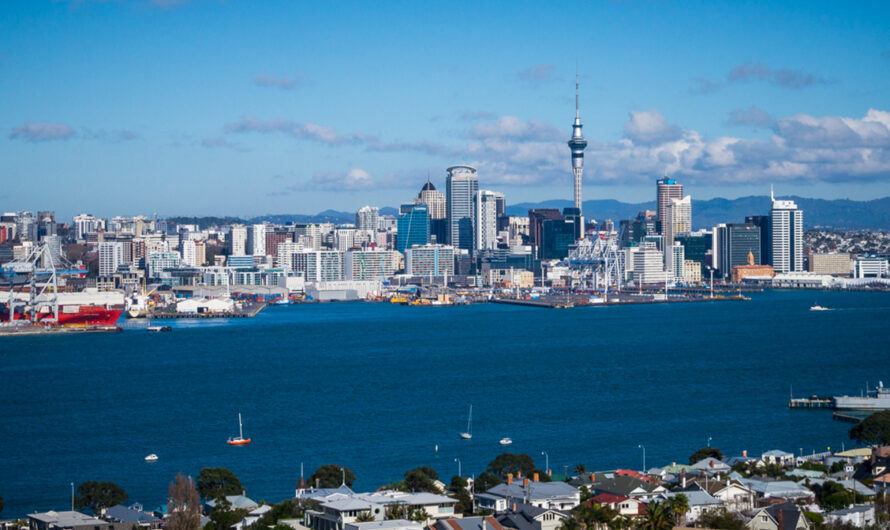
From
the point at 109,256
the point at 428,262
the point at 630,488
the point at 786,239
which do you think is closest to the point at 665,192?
the point at 786,239

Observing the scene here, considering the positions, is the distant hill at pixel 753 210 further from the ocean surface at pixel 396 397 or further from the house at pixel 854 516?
the house at pixel 854 516

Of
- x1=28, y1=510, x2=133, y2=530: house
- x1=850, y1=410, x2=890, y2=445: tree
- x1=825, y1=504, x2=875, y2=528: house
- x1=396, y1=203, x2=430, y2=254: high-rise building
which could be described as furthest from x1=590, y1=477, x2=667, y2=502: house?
x1=396, y1=203, x2=430, y2=254: high-rise building

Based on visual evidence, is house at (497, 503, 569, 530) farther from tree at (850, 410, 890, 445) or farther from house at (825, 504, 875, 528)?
tree at (850, 410, 890, 445)

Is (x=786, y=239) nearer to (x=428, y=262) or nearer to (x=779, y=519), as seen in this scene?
(x=428, y=262)

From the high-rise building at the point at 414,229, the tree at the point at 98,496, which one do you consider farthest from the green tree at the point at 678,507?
the high-rise building at the point at 414,229

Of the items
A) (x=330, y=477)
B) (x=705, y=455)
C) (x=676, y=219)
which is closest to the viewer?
(x=330, y=477)

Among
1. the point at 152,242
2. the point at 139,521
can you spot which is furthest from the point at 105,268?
the point at 139,521
